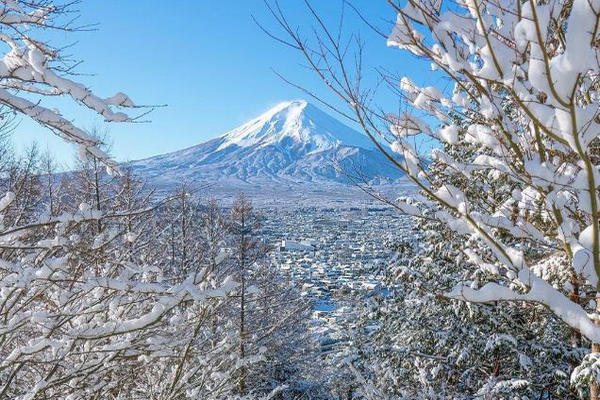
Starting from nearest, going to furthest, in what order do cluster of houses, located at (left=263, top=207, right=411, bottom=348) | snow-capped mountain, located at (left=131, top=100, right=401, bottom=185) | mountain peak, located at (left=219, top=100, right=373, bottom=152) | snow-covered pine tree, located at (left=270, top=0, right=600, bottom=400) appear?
snow-covered pine tree, located at (left=270, top=0, right=600, bottom=400), cluster of houses, located at (left=263, top=207, right=411, bottom=348), snow-capped mountain, located at (left=131, top=100, right=401, bottom=185), mountain peak, located at (left=219, top=100, right=373, bottom=152)

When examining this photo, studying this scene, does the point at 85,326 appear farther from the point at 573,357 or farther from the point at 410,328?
the point at 410,328

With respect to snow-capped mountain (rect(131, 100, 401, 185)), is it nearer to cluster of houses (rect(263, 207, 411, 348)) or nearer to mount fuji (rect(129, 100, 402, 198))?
mount fuji (rect(129, 100, 402, 198))

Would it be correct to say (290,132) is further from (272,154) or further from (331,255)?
(331,255)

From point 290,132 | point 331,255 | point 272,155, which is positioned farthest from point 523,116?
point 290,132

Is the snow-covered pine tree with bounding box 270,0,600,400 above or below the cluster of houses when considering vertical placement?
above

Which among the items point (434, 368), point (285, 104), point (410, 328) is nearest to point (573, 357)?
point (434, 368)

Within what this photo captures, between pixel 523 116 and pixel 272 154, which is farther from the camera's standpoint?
pixel 272 154

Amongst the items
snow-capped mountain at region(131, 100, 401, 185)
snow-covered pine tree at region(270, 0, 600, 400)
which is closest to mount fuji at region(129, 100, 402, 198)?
snow-capped mountain at region(131, 100, 401, 185)
